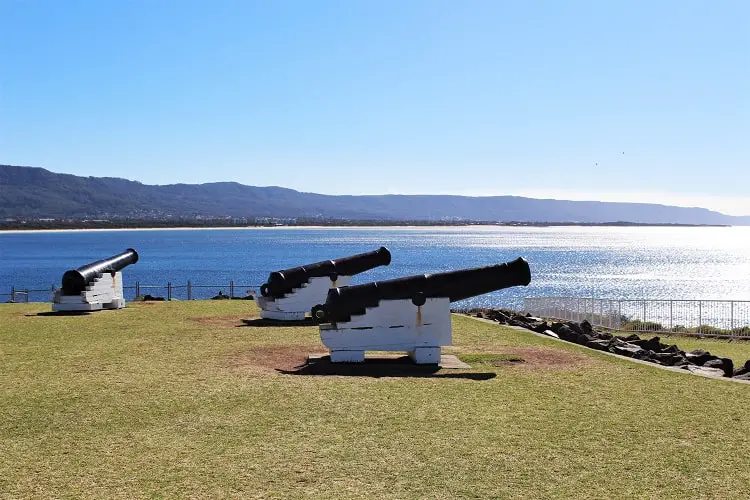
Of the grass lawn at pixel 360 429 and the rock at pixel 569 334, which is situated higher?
the grass lawn at pixel 360 429

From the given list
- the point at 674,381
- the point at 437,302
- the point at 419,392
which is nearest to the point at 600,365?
the point at 674,381

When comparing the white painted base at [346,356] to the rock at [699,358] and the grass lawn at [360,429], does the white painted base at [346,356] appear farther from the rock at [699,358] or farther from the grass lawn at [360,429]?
the rock at [699,358]

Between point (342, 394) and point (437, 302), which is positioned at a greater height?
point (437, 302)

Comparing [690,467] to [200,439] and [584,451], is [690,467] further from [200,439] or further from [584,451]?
[200,439]

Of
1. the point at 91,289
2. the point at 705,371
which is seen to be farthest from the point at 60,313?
the point at 705,371

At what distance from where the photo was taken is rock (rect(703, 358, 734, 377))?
13.5 metres

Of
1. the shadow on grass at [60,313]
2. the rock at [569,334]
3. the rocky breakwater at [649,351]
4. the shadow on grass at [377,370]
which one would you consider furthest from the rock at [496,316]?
the shadow on grass at [60,313]

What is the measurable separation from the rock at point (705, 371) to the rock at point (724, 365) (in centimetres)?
11

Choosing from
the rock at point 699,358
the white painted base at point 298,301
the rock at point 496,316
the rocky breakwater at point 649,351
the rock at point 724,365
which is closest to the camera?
the rock at point 724,365

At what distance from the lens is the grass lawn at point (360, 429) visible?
710 centimetres

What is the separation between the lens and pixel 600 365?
13.9 metres

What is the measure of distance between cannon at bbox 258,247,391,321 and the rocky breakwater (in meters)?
4.41

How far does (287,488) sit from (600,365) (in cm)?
828

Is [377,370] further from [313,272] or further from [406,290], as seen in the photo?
[313,272]
